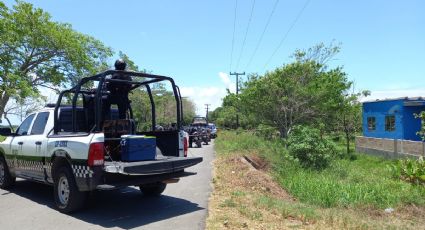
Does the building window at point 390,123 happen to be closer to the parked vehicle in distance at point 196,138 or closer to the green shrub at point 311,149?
the parked vehicle in distance at point 196,138

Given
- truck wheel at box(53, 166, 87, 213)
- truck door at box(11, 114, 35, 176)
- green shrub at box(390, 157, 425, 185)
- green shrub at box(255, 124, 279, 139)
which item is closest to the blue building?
green shrub at box(255, 124, 279, 139)

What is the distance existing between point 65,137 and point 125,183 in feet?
4.76

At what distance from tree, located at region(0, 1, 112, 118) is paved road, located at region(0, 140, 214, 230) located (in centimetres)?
1944

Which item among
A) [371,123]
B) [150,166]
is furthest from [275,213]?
[371,123]

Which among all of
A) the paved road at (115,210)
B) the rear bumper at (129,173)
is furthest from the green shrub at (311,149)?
the rear bumper at (129,173)

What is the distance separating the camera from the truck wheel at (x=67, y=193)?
7.52m

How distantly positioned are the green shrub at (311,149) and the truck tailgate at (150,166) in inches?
359

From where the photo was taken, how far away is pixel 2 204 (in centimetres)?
873

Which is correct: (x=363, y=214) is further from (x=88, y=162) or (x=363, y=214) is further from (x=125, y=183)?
(x=88, y=162)

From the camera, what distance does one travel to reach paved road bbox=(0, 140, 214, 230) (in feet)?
22.7

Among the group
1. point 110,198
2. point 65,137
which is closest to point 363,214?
point 110,198

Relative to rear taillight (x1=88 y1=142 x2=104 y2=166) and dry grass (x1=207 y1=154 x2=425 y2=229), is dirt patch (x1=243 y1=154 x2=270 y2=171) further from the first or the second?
rear taillight (x1=88 y1=142 x2=104 y2=166)

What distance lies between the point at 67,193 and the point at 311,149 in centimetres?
1094

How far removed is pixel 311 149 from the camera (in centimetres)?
1661
